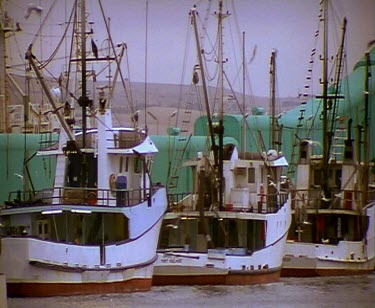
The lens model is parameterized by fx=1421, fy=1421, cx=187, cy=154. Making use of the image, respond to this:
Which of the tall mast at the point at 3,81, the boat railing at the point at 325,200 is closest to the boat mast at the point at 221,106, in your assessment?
the boat railing at the point at 325,200

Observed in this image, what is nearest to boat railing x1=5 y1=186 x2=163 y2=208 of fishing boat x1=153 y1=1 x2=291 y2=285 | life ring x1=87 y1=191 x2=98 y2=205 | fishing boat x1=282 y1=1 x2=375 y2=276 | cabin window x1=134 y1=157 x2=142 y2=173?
life ring x1=87 y1=191 x2=98 y2=205

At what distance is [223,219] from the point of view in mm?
7500

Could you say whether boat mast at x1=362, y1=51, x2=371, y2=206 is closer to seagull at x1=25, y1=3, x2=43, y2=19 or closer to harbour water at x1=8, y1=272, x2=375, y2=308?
harbour water at x1=8, y1=272, x2=375, y2=308

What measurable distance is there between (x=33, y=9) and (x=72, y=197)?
91 cm

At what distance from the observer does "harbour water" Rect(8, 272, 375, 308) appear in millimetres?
6508

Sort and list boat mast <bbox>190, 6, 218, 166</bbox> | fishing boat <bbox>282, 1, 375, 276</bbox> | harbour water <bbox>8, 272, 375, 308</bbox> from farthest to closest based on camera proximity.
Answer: fishing boat <bbox>282, 1, 375, 276</bbox>, boat mast <bbox>190, 6, 218, 166</bbox>, harbour water <bbox>8, 272, 375, 308</bbox>

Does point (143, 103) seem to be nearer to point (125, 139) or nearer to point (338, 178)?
point (125, 139)

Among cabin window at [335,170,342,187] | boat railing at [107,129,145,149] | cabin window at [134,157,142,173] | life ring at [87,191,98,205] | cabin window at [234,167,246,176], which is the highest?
boat railing at [107,129,145,149]

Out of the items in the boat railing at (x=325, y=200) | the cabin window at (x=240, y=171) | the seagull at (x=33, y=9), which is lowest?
the boat railing at (x=325, y=200)

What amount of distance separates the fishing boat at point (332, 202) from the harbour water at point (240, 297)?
10.7 inches

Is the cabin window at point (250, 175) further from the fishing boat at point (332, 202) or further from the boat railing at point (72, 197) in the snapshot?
Answer: the boat railing at point (72, 197)

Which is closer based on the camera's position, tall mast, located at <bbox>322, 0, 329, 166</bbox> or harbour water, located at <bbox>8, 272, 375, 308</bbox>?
harbour water, located at <bbox>8, 272, 375, 308</bbox>

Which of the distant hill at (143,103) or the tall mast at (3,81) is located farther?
the distant hill at (143,103)

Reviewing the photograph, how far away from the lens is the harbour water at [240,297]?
6.51m
